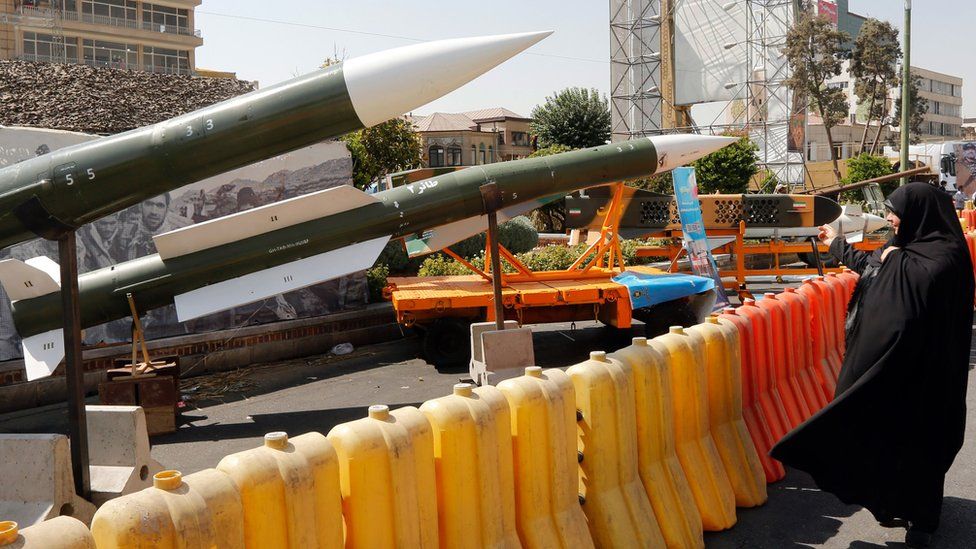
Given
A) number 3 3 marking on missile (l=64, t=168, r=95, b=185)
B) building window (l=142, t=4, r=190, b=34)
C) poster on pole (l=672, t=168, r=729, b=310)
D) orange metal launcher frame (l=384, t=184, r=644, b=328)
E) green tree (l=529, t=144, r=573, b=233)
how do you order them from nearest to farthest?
number 3 3 marking on missile (l=64, t=168, r=95, b=185) < orange metal launcher frame (l=384, t=184, r=644, b=328) < poster on pole (l=672, t=168, r=729, b=310) < green tree (l=529, t=144, r=573, b=233) < building window (l=142, t=4, r=190, b=34)

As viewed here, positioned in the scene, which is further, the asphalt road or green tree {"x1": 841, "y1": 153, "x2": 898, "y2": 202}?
green tree {"x1": 841, "y1": 153, "x2": 898, "y2": 202}

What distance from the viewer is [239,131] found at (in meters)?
7.43

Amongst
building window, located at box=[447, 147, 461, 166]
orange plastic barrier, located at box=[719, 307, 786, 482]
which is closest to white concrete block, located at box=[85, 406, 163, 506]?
orange plastic barrier, located at box=[719, 307, 786, 482]

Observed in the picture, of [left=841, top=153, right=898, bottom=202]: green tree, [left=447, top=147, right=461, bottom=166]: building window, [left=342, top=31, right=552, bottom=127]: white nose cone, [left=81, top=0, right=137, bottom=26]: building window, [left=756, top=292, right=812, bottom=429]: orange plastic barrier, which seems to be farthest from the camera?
[left=447, top=147, right=461, bottom=166]: building window

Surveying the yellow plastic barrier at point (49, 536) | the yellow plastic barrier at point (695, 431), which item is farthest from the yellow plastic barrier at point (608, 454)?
the yellow plastic barrier at point (49, 536)

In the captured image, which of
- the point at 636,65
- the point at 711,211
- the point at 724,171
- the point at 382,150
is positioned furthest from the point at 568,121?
the point at 711,211

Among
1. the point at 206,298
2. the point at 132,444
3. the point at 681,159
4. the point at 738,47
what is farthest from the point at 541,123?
the point at 132,444

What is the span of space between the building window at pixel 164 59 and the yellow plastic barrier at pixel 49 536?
2617 inches

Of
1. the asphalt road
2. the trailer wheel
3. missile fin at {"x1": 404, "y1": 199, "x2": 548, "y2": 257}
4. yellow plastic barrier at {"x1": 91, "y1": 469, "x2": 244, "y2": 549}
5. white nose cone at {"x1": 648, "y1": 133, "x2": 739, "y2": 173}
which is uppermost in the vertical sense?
white nose cone at {"x1": 648, "y1": 133, "x2": 739, "y2": 173}

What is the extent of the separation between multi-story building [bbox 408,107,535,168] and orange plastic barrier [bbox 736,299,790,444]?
6593 centimetres

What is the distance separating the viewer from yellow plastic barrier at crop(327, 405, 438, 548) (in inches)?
138

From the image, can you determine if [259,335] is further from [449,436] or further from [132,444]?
[449,436]

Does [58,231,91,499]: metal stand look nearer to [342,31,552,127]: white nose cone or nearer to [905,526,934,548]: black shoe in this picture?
[342,31,552,127]: white nose cone

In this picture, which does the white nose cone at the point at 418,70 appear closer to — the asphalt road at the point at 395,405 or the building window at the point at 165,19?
the asphalt road at the point at 395,405
